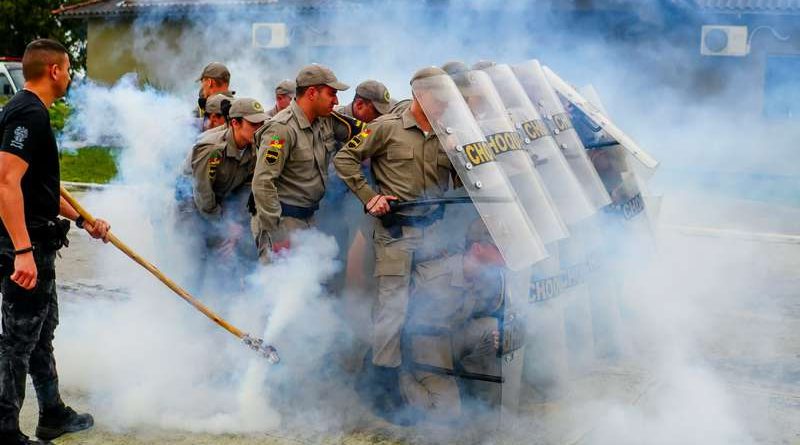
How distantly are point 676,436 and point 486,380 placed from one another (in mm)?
876

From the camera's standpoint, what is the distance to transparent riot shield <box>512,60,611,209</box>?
4680 mm

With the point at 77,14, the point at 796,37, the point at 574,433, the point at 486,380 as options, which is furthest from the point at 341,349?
the point at 77,14

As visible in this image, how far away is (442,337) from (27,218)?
196 cm

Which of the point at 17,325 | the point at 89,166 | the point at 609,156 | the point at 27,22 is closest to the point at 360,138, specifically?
the point at 609,156

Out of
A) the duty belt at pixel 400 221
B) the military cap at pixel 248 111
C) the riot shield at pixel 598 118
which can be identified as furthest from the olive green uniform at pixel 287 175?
the riot shield at pixel 598 118

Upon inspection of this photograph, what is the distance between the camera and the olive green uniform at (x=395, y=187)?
4.37m

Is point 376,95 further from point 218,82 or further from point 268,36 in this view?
point 268,36

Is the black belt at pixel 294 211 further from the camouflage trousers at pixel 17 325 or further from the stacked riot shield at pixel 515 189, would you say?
the camouflage trousers at pixel 17 325

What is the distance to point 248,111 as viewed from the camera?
508 cm

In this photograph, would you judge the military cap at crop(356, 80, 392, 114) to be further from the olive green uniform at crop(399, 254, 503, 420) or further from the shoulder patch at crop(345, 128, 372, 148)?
the olive green uniform at crop(399, 254, 503, 420)

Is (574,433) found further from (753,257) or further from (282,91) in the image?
(753,257)

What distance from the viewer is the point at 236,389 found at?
15.0 ft

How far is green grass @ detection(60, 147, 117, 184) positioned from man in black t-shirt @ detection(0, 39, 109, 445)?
8077 millimetres

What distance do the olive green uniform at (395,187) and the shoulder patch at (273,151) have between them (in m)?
0.34
